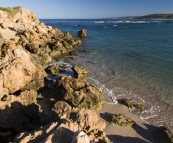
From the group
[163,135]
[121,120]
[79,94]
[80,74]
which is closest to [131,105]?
[121,120]

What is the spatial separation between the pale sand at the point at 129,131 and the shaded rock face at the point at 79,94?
0.89 m

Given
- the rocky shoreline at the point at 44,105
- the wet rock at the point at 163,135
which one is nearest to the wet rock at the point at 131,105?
the rocky shoreline at the point at 44,105

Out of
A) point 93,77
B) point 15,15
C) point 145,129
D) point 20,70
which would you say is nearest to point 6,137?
point 20,70

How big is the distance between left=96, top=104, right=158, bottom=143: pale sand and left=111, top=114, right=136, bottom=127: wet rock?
0.75ft

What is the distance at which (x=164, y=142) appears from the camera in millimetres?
10828

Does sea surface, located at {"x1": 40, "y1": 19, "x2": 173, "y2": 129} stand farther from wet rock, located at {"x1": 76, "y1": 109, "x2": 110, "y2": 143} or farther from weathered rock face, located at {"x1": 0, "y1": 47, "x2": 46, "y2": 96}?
wet rock, located at {"x1": 76, "y1": 109, "x2": 110, "y2": 143}

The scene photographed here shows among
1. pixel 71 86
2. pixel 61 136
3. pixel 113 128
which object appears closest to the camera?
pixel 61 136

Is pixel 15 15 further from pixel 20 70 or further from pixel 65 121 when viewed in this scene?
pixel 65 121

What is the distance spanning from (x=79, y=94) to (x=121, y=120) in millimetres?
3180

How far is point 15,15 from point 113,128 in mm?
34401

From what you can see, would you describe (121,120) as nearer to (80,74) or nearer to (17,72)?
(80,74)

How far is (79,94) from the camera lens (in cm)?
1294

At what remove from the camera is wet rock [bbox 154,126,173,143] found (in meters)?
10.8

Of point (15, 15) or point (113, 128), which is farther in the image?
point (15, 15)
